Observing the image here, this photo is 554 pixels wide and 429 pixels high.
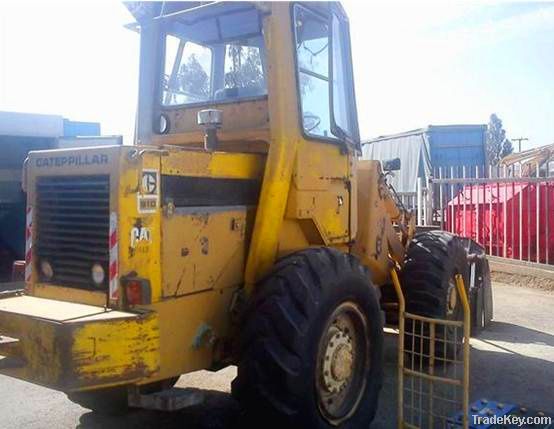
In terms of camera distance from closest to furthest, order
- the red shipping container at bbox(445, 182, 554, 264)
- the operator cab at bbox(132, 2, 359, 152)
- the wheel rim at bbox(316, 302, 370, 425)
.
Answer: the wheel rim at bbox(316, 302, 370, 425) < the operator cab at bbox(132, 2, 359, 152) < the red shipping container at bbox(445, 182, 554, 264)

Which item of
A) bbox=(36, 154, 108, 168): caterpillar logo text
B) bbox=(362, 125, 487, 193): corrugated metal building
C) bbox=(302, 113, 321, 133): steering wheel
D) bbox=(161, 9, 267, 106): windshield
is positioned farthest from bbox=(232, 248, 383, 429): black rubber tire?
bbox=(362, 125, 487, 193): corrugated metal building

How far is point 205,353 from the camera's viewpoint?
12.4 feet

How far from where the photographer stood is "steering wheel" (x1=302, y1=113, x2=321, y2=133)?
4281mm

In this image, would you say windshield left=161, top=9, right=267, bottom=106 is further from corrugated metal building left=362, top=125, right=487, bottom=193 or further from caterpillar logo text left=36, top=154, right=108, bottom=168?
corrugated metal building left=362, top=125, right=487, bottom=193

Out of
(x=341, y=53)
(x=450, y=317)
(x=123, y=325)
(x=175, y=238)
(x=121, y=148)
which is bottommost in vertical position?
(x=450, y=317)

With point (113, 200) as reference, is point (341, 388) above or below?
below

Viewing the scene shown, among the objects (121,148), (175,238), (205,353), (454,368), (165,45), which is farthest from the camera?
(454,368)

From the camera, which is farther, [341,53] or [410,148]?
[410,148]

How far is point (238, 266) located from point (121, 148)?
1.18 meters

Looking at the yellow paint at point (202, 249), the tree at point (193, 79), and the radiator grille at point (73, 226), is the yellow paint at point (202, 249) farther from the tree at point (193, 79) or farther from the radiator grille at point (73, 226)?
the tree at point (193, 79)

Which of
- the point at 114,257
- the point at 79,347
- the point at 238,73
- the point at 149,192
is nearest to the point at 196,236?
the point at 149,192


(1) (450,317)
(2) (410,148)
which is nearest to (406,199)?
(2) (410,148)

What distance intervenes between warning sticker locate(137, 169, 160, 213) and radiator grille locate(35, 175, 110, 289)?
0.21 metres

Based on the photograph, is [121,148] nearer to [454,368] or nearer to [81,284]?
[81,284]
